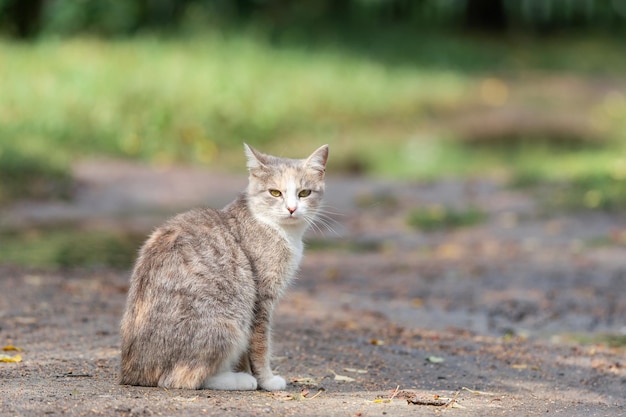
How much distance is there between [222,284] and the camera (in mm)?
4914

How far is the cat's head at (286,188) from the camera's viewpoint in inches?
205

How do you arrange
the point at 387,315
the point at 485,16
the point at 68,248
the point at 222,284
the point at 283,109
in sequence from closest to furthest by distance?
1. the point at 222,284
2. the point at 387,315
3. the point at 68,248
4. the point at 283,109
5. the point at 485,16

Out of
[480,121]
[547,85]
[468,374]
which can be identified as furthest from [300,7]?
[468,374]

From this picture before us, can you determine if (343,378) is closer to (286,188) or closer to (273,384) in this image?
(273,384)

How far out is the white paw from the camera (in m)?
4.92

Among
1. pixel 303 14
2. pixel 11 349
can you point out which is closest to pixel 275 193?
pixel 11 349

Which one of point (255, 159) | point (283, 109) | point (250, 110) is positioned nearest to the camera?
point (255, 159)

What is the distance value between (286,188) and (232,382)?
984 millimetres

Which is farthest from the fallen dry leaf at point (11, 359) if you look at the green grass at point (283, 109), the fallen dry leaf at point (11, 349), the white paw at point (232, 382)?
the green grass at point (283, 109)

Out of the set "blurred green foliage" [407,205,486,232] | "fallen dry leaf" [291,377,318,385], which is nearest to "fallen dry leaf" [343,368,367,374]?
"fallen dry leaf" [291,377,318,385]

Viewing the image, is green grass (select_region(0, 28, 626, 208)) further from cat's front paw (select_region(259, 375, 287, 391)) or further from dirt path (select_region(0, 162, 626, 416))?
cat's front paw (select_region(259, 375, 287, 391))

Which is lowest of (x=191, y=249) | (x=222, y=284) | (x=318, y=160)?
(x=222, y=284)

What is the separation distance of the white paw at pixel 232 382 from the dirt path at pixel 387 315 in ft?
0.27

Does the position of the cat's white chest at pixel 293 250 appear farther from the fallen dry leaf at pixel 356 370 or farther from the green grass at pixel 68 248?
the green grass at pixel 68 248
